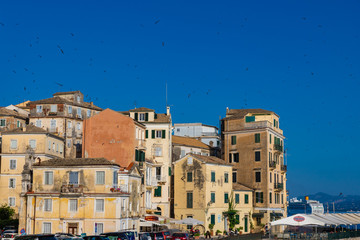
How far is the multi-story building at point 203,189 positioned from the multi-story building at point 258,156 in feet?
15.7

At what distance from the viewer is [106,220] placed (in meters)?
60.1

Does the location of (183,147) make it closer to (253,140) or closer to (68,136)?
(253,140)

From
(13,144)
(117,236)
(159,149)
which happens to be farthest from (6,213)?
(117,236)

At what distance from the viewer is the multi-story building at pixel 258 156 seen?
85.6 meters

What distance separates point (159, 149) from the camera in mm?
84625

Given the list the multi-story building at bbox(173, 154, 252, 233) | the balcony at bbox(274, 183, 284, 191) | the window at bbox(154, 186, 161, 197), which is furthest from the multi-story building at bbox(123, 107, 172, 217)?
the balcony at bbox(274, 183, 284, 191)

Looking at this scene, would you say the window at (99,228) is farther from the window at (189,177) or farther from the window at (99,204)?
the window at (189,177)

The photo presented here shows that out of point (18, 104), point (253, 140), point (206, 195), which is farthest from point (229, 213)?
point (18, 104)

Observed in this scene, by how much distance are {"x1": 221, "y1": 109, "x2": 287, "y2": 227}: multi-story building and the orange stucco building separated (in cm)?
2034

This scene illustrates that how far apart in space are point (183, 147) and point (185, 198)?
15647 millimetres

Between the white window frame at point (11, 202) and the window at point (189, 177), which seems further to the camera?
the window at point (189, 177)

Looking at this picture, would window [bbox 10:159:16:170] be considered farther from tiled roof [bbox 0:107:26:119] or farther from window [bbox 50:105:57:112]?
window [bbox 50:105:57:112]

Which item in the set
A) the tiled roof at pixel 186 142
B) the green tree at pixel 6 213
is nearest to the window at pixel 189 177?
the tiled roof at pixel 186 142

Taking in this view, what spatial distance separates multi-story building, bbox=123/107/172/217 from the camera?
81.6 metres
